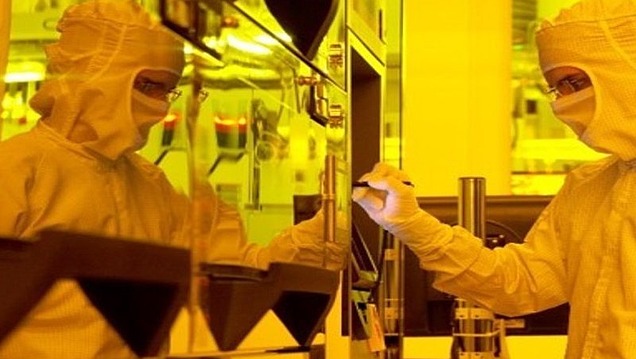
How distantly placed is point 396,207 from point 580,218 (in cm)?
35

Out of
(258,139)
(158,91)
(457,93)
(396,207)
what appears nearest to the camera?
(158,91)

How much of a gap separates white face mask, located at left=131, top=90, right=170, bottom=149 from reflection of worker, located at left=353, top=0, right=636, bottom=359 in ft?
3.23

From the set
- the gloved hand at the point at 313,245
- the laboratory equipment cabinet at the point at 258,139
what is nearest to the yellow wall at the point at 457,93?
the laboratory equipment cabinet at the point at 258,139

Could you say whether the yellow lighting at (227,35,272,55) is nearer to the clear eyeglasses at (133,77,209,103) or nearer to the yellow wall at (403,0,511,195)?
the clear eyeglasses at (133,77,209,103)

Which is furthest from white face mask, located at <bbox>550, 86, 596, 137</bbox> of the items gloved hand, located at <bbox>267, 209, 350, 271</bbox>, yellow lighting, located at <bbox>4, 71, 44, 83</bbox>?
yellow lighting, located at <bbox>4, 71, 44, 83</bbox>

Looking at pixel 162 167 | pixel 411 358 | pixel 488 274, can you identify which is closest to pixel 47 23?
pixel 162 167

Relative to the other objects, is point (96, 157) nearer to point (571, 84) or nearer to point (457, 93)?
point (571, 84)

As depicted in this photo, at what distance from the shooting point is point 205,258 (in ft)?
3.17

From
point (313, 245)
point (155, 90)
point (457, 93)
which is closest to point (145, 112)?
point (155, 90)

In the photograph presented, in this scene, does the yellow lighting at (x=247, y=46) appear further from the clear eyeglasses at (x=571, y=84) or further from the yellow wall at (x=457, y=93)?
the yellow wall at (x=457, y=93)

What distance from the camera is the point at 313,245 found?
1.51 metres

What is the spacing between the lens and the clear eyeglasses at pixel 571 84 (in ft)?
7.06

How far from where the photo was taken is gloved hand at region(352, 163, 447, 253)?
210 cm

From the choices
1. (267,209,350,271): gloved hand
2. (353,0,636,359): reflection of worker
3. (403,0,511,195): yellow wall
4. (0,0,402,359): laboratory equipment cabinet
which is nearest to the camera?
(0,0,402,359): laboratory equipment cabinet
